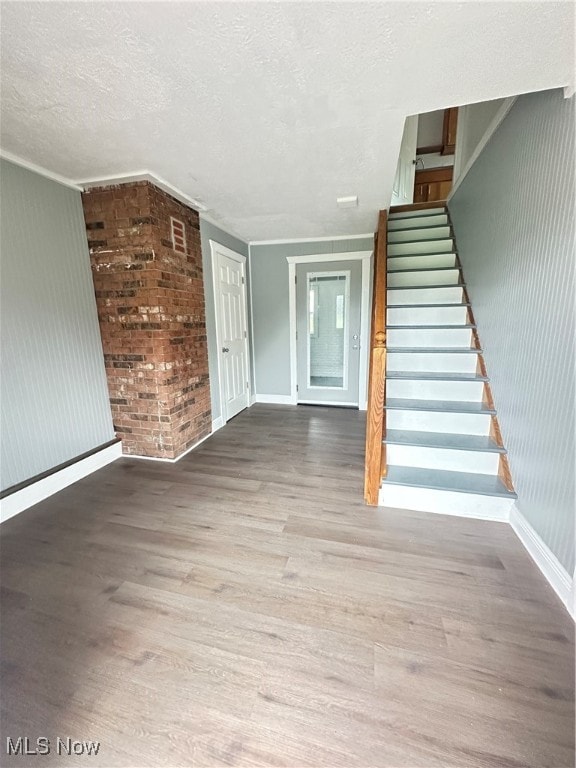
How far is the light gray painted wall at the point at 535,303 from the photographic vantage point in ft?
4.66

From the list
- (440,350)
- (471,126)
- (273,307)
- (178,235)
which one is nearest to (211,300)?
(178,235)

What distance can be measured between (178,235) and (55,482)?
2.29 meters

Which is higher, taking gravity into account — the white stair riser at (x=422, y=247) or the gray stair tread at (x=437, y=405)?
the white stair riser at (x=422, y=247)

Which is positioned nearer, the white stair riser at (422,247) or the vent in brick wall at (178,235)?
the vent in brick wall at (178,235)

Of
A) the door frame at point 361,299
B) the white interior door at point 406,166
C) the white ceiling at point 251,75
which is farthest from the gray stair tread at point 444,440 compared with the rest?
the white interior door at point 406,166

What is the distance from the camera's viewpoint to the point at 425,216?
151 inches

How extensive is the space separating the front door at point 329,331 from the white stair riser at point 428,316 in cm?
113

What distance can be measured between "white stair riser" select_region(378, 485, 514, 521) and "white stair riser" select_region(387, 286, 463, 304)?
1900mm

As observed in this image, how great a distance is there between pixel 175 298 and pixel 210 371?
3.07ft

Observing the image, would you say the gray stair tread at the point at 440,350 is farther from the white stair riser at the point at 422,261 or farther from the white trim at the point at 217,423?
the white trim at the point at 217,423

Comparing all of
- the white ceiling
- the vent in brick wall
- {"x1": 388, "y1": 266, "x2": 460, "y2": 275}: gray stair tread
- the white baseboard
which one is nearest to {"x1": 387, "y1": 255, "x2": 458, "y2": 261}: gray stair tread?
{"x1": 388, "y1": 266, "x2": 460, "y2": 275}: gray stair tread

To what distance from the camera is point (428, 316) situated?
2896mm

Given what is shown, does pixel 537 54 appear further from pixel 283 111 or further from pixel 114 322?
pixel 114 322

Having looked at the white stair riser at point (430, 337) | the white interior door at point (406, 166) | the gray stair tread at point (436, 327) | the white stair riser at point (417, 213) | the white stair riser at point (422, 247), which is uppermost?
the white interior door at point (406, 166)
